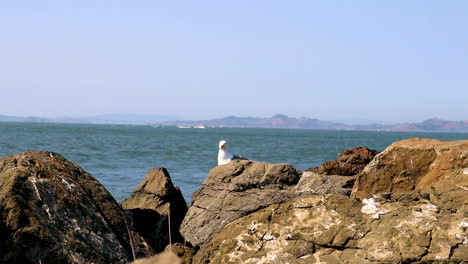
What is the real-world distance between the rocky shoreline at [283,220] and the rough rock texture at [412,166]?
0.04 feet

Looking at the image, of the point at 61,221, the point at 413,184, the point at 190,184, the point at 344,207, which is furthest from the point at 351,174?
the point at 190,184

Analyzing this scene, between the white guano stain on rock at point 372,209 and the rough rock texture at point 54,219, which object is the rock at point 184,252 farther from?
the white guano stain on rock at point 372,209

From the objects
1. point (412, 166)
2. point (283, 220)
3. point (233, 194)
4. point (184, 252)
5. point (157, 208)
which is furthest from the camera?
point (157, 208)

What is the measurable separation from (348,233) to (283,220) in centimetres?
72

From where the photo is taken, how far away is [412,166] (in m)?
8.17

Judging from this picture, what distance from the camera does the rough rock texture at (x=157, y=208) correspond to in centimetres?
872

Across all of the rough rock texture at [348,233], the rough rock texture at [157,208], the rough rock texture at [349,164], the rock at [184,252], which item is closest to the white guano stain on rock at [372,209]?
the rough rock texture at [348,233]

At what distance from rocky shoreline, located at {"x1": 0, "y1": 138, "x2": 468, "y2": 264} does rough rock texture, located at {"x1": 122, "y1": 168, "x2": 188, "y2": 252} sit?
544 millimetres

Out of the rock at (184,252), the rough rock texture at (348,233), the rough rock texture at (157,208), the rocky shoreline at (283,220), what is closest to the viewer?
the rocky shoreline at (283,220)

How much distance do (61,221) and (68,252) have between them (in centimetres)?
37

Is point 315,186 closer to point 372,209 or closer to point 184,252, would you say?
point 184,252

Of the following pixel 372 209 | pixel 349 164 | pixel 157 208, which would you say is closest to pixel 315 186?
pixel 372 209

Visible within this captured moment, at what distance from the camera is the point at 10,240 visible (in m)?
5.38

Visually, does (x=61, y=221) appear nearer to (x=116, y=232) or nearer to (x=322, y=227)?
(x=116, y=232)
